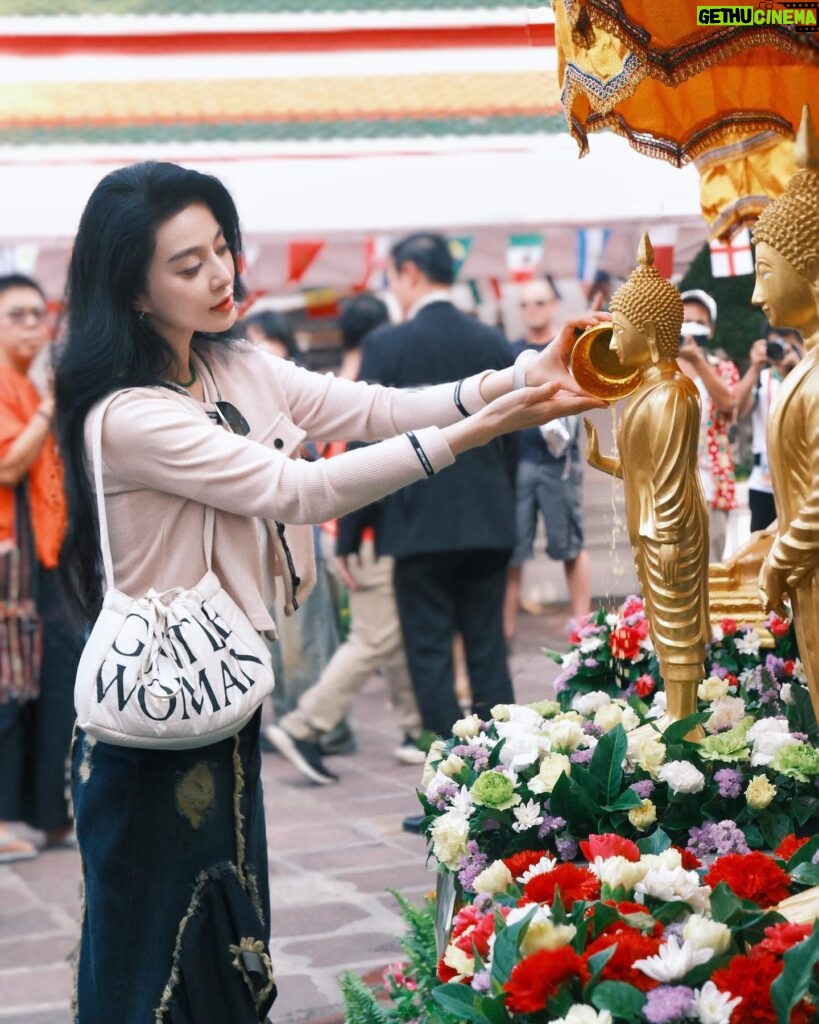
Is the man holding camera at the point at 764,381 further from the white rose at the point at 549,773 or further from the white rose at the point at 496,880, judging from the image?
the white rose at the point at 496,880

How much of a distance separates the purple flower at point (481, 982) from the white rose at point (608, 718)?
3.08 ft

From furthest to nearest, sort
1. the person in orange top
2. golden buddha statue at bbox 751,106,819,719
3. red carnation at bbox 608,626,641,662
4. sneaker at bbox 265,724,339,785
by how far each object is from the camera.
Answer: sneaker at bbox 265,724,339,785 → the person in orange top → red carnation at bbox 608,626,641,662 → golden buddha statue at bbox 751,106,819,719

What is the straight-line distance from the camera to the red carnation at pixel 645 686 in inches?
130

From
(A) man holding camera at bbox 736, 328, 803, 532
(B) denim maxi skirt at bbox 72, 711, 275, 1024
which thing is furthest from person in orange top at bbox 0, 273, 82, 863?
(B) denim maxi skirt at bbox 72, 711, 275, 1024

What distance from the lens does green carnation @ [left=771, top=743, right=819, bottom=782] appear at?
2631mm

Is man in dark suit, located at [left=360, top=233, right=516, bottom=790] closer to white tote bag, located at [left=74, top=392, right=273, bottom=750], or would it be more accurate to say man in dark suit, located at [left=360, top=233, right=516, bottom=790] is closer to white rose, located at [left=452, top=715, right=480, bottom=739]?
white rose, located at [left=452, top=715, right=480, bottom=739]

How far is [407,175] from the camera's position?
28.2 ft

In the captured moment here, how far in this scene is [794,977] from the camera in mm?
1812

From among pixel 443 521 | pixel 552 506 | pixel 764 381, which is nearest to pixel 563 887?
pixel 764 381

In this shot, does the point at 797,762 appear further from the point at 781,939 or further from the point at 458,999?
the point at 458,999

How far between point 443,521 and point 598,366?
2.77m

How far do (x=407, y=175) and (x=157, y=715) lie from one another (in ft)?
20.8

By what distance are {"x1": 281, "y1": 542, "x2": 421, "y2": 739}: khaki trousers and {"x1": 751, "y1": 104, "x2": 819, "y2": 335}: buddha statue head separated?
444 cm

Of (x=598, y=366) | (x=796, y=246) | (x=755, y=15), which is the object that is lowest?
(x=598, y=366)
